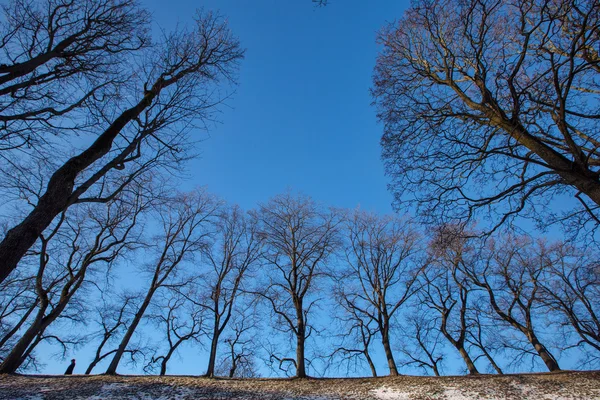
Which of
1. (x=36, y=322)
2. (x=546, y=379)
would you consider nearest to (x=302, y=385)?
(x=546, y=379)

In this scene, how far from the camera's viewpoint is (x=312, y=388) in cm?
1194

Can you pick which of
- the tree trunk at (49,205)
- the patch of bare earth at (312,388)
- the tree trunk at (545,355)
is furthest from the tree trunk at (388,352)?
the tree trunk at (49,205)

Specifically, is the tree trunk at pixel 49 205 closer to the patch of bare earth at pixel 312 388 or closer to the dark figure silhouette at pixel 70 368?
the patch of bare earth at pixel 312 388

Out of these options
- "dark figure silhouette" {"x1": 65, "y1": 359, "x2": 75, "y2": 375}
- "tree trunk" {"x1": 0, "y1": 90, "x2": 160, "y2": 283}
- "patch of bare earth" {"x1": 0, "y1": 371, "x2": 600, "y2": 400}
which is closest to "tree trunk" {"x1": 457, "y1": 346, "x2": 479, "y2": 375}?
"patch of bare earth" {"x1": 0, "y1": 371, "x2": 600, "y2": 400}

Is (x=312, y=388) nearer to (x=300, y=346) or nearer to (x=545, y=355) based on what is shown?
(x=300, y=346)

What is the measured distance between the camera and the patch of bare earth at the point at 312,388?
10.1 m

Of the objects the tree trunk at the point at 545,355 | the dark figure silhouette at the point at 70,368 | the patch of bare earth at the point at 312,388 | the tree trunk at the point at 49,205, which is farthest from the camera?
the dark figure silhouette at the point at 70,368

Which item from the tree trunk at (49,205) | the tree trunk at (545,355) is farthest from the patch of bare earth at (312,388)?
the tree trunk at (49,205)

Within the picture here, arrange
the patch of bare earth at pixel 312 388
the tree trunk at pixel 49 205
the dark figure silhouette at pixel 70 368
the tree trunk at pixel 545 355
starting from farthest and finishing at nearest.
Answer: the dark figure silhouette at pixel 70 368 < the tree trunk at pixel 545 355 < the patch of bare earth at pixel 312 388 < the tree trunk at pixel 49 205

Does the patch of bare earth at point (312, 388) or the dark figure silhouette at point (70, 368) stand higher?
the dark figure silhouette at point (70, 368)

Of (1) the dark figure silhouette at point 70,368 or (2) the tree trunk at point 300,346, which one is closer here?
(2) the tree trunk at point 300,346

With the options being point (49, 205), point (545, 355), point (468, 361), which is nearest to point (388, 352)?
point (468, 361)

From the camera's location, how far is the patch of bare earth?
10.1 m

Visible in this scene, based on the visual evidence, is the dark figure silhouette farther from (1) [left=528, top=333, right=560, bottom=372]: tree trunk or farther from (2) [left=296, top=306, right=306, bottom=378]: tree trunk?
(1) [left=528, top=333, right=560, bottom=372]: tree trunk
